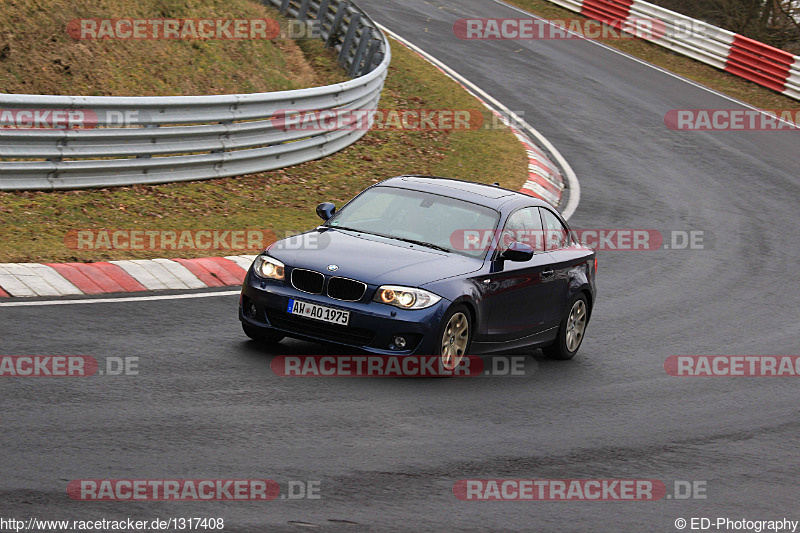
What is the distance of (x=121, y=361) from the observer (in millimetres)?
8336

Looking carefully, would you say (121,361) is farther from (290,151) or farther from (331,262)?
(290,151)

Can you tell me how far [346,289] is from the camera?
877cm

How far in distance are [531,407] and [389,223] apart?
2163 millimetres

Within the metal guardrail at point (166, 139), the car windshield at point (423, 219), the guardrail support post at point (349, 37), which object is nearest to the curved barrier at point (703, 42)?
the guardrail support post at point (349, 37)

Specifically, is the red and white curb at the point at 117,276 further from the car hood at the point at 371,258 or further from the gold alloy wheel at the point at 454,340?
the gold alloy wheel at the point at 454,340

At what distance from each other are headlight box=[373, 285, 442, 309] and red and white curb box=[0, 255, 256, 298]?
124 inches

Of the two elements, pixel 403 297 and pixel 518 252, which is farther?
pixel 518 252

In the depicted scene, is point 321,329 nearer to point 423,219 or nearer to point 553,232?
point 423,219

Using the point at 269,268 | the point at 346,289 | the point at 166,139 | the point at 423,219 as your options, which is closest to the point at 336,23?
the point at 166,139

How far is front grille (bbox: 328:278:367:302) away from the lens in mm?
8742

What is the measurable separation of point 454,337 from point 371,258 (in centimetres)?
93

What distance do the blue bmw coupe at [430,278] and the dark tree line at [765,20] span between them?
25.4 m

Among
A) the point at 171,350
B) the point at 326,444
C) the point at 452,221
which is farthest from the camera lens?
the point at 452,221

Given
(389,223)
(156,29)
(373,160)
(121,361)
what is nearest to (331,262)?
(389,223)
